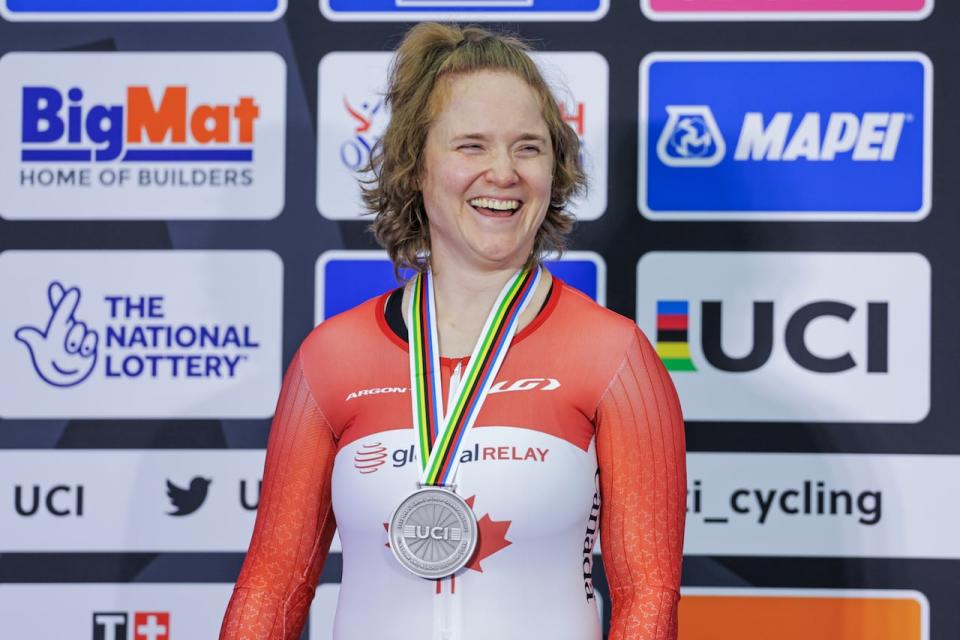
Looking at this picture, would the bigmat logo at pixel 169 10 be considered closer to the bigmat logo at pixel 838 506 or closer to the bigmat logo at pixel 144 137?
the bigmat logo at pixel 144 137

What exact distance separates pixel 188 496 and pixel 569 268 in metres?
0.97

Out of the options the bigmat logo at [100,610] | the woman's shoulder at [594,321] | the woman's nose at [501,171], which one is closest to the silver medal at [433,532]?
the woman's shoulder at [594,321]

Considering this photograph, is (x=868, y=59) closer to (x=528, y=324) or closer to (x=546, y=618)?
(x=528, y=324)

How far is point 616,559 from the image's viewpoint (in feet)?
4.65

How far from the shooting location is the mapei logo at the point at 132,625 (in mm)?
2480

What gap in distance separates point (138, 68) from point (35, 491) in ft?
3.15

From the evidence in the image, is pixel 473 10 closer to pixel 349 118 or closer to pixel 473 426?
pixel 349 118

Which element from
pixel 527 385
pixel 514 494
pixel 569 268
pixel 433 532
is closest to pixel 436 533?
pixel 433 532

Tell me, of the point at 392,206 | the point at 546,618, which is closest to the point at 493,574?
the point at 546,618

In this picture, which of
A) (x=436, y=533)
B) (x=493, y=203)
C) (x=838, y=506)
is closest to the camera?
(x=436, y=533)

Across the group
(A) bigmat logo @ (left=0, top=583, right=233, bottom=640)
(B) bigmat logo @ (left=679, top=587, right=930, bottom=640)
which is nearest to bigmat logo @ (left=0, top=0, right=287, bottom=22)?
(A) bigmat logo @ (left=0, top=583, right=233, bottom=640)

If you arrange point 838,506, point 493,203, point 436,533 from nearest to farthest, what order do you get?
1. point 436,533
2. point 493,203
3. point 838,506

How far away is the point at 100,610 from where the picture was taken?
249 centimetres

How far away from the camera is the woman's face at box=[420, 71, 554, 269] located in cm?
146
